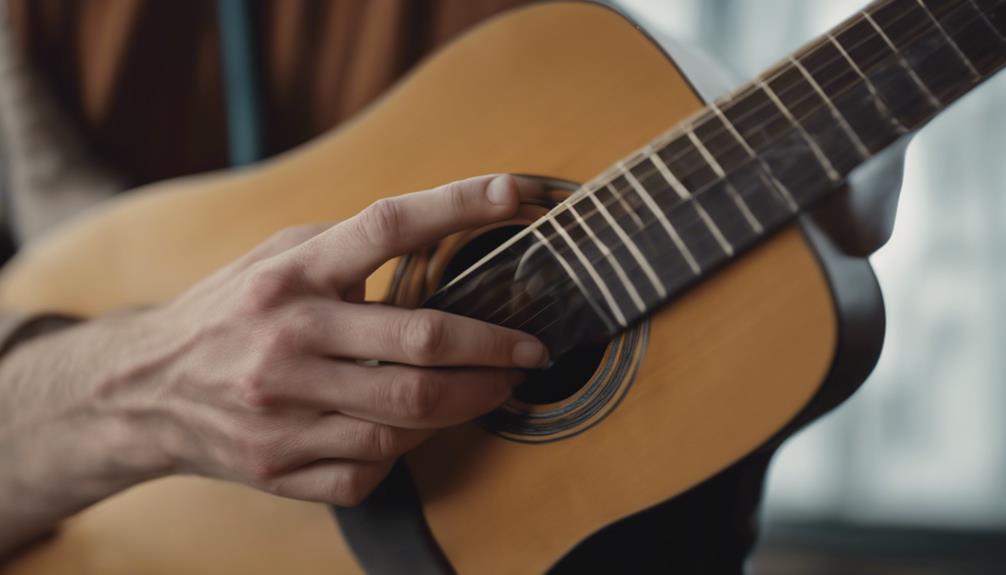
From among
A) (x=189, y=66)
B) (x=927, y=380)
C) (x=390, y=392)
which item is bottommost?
(x=927, y=380)

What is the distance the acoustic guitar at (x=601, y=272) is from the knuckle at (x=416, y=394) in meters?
0.07

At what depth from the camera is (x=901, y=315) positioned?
68.3 inches

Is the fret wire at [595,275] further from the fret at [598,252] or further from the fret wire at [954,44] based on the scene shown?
the fret wire at [954,44]

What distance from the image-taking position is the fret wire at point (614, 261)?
412 mm

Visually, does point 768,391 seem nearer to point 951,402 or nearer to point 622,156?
point 622,156

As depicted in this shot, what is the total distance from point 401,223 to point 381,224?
12mm

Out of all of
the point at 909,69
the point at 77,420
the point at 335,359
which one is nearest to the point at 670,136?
the point at 909,69

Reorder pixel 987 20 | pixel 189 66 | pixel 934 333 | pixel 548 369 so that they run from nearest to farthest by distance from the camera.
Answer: pixel 987 20 < pixel 548 369 < pixel 189 66 < pixel 934 333

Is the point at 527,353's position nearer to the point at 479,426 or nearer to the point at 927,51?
the point at 479,426

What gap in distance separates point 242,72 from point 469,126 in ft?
1.72

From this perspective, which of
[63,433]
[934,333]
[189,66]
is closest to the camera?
[63,433]

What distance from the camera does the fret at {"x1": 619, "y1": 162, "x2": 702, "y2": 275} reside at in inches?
15.7

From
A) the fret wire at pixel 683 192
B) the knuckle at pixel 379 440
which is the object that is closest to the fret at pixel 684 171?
the fret wire at pixel 683 192

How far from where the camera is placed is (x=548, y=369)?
1.52 ft
